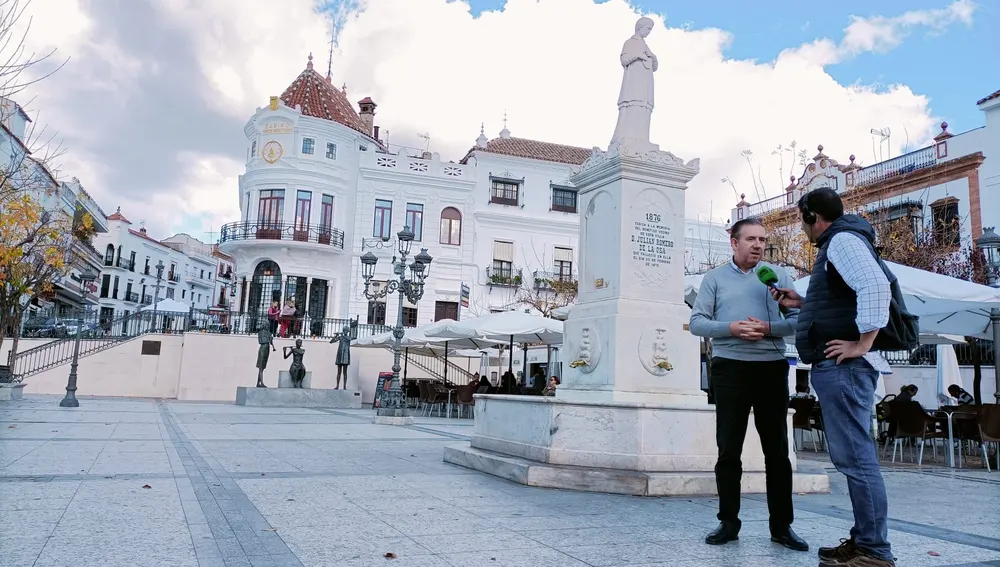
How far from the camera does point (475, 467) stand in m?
6.70

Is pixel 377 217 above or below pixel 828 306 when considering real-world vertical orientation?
above

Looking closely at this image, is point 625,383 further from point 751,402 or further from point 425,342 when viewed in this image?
point 425,342

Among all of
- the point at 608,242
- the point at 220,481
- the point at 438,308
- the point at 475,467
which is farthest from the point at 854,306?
the point at 438,308

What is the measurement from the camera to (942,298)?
8367 millimetres

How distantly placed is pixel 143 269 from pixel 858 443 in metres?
69.6

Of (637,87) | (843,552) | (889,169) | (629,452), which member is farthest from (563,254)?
(843,552)

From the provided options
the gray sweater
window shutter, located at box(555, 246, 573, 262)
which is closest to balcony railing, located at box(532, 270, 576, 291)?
window shutter, located at box(555, 246, 573, 262)

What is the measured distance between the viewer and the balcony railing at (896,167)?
25281 millimetres

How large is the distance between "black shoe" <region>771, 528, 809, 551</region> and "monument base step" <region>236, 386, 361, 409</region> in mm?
17744

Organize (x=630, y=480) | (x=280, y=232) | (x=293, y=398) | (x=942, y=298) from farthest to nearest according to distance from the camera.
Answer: (x=280, y=232) → (x=293, y=398) → (x=942, y=298) → (x=630, y=480)

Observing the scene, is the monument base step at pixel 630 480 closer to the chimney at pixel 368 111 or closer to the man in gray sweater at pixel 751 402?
the man in gray sweater at pixel 751 402

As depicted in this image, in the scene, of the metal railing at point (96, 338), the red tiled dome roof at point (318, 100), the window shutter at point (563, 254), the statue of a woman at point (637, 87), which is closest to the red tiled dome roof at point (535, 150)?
the window shutter at point (563, 254)

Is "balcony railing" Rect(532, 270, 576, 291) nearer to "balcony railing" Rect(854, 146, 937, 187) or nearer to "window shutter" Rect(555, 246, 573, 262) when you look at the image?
"window shutter" Rect(555, 246, 573, 262)

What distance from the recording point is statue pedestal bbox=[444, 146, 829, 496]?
568 cm
